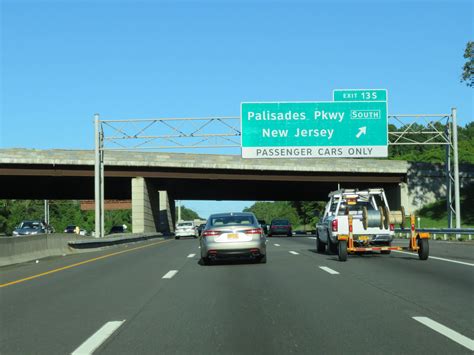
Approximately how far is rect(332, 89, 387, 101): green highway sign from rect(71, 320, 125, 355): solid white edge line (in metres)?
29.9

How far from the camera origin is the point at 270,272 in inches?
603

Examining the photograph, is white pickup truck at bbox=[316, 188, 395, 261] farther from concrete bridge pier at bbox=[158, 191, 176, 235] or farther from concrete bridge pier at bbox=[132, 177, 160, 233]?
concrete bridge pier at bbox=[158, 191, 176, 235]

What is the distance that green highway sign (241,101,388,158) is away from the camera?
36375 mm

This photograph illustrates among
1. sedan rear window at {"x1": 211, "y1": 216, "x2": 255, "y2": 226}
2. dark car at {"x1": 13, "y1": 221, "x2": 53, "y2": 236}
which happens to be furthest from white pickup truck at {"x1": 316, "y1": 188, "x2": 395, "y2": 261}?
dark car at {"x1": 13, "y1": 221, "x2": 53, "y2": 236}

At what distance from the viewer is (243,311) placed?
9211mm

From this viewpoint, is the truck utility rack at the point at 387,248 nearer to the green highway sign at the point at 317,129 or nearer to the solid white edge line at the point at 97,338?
the solid white edge line at the point at 97,338

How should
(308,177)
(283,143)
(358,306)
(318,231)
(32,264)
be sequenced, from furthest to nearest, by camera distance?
(308,177), (283,143), (318,231), (32,264), (358,306)

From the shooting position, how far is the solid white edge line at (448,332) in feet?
22.5

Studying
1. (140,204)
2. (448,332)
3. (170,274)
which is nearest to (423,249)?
(170,274)

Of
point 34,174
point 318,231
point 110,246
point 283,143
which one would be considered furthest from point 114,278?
point 34,174

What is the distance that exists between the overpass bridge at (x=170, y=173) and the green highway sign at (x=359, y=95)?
1593 centimetres

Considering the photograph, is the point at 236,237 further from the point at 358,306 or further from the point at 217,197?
the point at 217,197

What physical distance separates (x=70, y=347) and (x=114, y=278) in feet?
25.7

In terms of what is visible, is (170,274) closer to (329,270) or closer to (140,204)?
(329,270)
